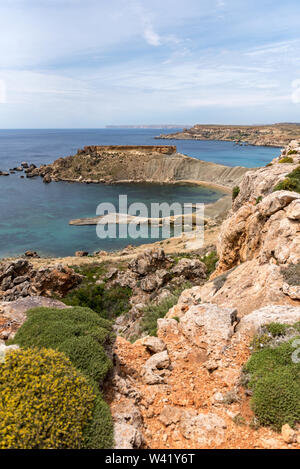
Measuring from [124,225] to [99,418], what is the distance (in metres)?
52.6

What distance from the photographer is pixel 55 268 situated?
26.0m

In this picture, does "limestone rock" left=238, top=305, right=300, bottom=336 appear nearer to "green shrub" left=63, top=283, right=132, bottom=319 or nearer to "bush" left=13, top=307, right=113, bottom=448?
"bush" left=13, top=307, right=113, bottom=448

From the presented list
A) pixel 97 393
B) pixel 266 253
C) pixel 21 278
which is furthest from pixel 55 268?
pixel 97 393

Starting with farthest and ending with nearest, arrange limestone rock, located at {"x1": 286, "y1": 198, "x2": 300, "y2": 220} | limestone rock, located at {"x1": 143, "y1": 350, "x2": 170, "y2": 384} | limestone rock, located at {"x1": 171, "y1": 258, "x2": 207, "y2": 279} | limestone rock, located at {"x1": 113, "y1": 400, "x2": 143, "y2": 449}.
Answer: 1. limestone rock, located at {"x1": 171, "y1": 258, "x2": 207, "y2": 279}
2. limestone rock, located at {"x1": 286, "y1": 198, "x2": 300, "y2": 220}
3. limestone rock, located at {"x1": 143, "y1": 350, "x2": 170, "y2": 384}
4. limestone rock, located at {"x1": 113, "y1": 400, "x2": 143, "y2": 449}

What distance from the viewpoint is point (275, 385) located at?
6.63 metres

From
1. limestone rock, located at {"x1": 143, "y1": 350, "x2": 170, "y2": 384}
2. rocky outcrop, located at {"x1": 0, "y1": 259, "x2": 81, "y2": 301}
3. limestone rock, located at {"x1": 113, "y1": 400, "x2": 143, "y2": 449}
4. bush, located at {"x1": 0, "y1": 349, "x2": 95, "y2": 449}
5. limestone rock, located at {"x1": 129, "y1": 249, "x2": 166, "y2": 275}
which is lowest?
rocky outcrop, located at {"x1": 0, "y1": 259, "x2": 81, "y2": 301}

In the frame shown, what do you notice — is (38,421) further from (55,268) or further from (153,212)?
(153,212)

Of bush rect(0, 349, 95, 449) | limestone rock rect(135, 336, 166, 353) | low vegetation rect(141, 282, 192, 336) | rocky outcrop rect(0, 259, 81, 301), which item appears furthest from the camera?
rocky outcrop rect(0, 259, 81, 301)

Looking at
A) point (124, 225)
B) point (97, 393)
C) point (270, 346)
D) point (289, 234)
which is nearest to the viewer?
point (97, 393)

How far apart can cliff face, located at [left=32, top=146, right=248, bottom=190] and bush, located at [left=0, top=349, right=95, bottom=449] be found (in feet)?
311

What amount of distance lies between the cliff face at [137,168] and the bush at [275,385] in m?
92.0

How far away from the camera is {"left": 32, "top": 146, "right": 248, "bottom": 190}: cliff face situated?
335 ft

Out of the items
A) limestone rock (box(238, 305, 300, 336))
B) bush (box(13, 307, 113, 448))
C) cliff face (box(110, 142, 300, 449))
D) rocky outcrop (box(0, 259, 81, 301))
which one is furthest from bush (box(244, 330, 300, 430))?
rocky outcrop (box(0, 259, 81, 301))

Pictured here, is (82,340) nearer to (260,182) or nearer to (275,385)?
(275,385)
